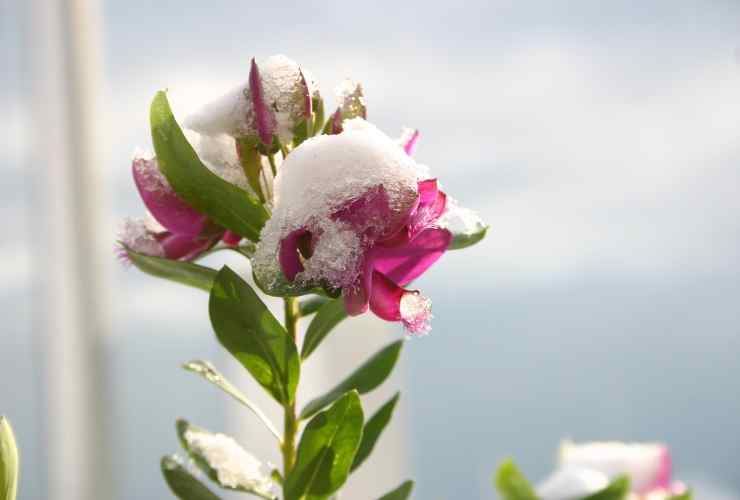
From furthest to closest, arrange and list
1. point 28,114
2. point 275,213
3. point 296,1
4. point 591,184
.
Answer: point 591,184 < point 28,114 < point 296,1 < point 275,213

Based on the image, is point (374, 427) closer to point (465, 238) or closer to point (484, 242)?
point (465, 238)

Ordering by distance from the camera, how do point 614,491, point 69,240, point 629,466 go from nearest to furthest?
point 614,491
point 629,466
point 69,240

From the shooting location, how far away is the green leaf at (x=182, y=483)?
377 millimetres

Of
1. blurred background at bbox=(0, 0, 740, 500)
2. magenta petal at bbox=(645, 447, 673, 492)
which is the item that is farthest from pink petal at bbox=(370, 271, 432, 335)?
blurred background at bbox=(0, 0, 740, 500)

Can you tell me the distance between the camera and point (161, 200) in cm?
37

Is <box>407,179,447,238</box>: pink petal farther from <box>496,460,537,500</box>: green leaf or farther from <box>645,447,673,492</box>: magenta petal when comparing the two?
<box>645,447,673,492</box>: magenta petal

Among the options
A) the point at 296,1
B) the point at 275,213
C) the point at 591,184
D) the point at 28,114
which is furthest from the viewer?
the point at 591,184

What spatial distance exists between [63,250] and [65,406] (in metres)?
0.46

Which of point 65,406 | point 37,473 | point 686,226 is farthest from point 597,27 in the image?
point 37,473

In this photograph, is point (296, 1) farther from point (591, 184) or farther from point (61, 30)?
point (591, 184)

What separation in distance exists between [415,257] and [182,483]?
0.47ft

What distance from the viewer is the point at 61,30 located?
8.16ft

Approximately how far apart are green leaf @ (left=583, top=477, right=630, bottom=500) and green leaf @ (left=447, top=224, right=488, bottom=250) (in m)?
0.26

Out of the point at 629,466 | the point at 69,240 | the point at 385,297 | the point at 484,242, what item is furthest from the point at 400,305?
the point at 69,240
